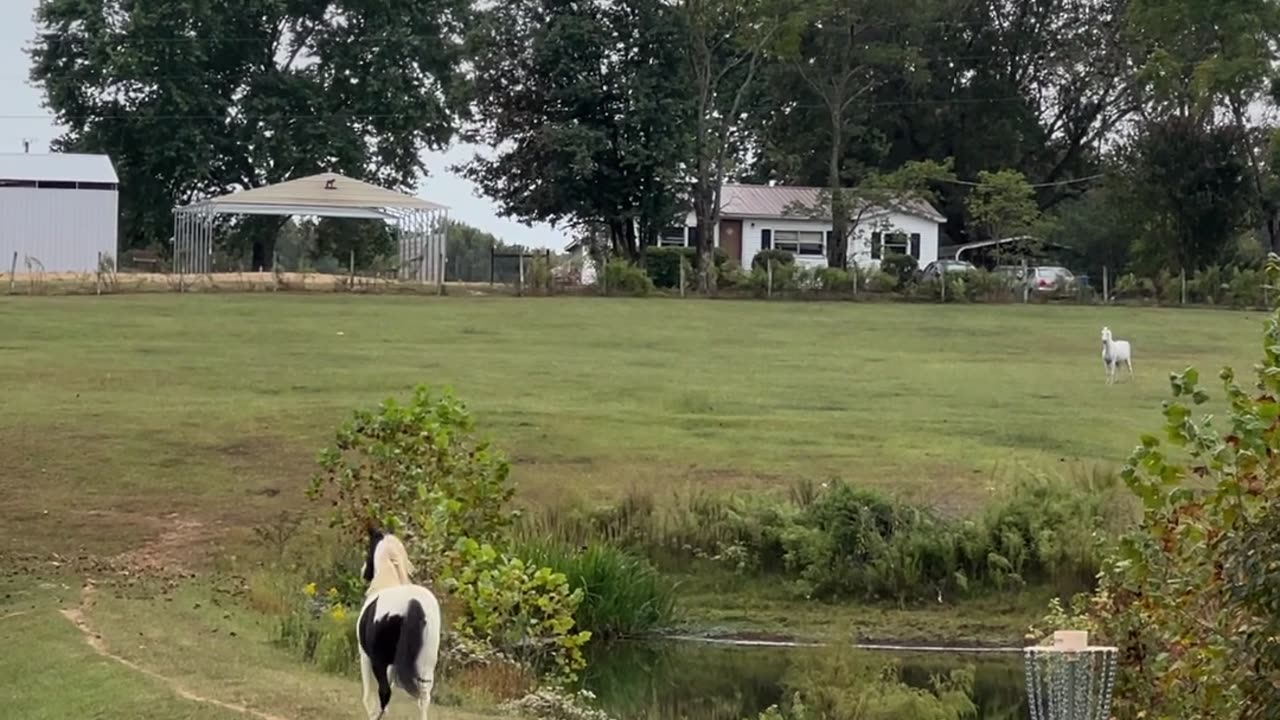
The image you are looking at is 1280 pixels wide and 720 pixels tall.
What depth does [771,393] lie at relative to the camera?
26.3 m

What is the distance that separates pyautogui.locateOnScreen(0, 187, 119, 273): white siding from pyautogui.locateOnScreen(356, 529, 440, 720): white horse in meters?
50.0

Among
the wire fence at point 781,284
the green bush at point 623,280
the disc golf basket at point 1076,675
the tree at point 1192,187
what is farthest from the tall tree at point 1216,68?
the disc golf basket at point 1076,675

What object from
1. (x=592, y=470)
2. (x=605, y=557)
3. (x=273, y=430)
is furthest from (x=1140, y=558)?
(x=273, y=430)

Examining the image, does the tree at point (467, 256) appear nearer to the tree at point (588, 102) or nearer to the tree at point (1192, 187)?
the tree at point (588, 102)

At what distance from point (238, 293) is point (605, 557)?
3330cm

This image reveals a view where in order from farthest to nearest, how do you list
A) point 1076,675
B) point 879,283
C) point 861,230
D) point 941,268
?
point 861,230
point 941,268
point 879,283
point 1076,675

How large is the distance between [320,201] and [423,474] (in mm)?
42211

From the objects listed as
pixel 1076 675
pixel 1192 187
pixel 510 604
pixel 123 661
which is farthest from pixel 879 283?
pixel 1076 675

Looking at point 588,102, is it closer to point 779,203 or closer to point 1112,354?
point 779,203

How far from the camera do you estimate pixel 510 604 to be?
36.7ft

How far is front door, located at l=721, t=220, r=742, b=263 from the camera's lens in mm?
69875

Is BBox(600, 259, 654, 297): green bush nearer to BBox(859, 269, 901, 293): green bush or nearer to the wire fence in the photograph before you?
the wire fence

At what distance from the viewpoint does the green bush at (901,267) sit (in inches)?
2211

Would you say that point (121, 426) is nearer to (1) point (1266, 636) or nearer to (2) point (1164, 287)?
(1) point (1266, 636)
